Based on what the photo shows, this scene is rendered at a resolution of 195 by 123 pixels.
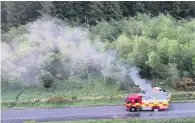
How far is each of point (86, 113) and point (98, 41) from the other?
5859mm

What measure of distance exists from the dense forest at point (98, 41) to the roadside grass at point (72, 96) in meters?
0.50

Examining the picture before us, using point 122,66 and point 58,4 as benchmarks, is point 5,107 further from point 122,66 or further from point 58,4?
point 58,4

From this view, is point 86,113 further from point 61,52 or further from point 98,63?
point 61,52

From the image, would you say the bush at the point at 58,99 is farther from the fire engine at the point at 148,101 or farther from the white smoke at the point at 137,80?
the white smoke at the point at 137,80

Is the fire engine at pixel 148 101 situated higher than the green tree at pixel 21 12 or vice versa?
the green tree at pixel 21 12

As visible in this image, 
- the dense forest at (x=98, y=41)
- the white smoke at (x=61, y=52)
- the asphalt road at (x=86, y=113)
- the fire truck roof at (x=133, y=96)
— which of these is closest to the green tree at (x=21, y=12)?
the dense forest at (x=98, y=41)

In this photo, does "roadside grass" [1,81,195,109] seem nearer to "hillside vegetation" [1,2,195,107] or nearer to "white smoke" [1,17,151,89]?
"hillside vegetation" [1,2,195,107]

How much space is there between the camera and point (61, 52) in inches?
942

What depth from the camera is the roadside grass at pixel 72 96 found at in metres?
20.9

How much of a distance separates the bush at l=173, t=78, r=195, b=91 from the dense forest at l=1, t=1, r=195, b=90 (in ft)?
0.16

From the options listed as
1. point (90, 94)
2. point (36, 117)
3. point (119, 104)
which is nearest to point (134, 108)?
point (119, 104)

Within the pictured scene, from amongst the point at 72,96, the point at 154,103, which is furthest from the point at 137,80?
the point at 72,96

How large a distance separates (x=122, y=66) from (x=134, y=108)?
9.53 ft

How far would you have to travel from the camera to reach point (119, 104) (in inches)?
806
